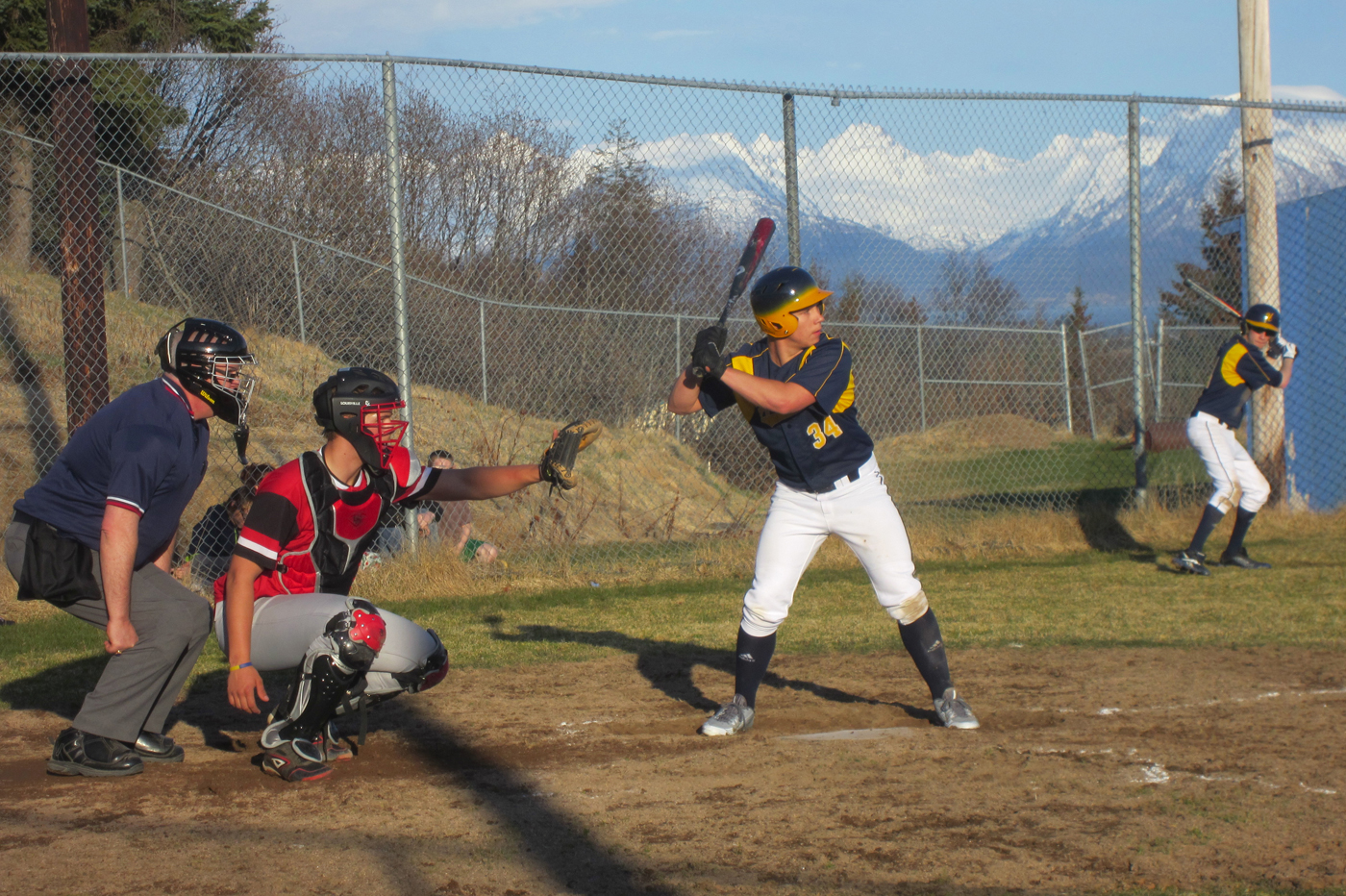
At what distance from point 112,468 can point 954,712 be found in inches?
134

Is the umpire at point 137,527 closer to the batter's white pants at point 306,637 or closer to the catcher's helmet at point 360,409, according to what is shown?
the batter's white pants at point 306,637

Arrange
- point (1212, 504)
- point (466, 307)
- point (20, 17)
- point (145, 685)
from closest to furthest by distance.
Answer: point (145, 685) → point (1212, 504) → point (466, 307) → point (20, 17)

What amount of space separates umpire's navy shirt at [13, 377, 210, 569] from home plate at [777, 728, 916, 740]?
258 centimetres

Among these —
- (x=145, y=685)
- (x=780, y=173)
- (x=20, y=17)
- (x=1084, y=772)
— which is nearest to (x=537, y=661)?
(x=145, y=685)

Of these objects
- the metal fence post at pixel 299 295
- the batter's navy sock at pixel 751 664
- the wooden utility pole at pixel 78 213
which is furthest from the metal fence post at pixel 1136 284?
the wooden utility pole at pixel 78 213

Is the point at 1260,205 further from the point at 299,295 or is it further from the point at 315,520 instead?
the point at 315,520

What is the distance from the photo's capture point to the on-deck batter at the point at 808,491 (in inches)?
173

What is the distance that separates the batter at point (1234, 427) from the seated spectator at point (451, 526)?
17.3 feet

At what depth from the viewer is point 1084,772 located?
12.5ft

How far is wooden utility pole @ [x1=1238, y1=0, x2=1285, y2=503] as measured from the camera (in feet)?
32.5

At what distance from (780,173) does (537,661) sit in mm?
4448

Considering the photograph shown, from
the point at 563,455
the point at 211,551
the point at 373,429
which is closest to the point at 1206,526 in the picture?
the point at 563,455

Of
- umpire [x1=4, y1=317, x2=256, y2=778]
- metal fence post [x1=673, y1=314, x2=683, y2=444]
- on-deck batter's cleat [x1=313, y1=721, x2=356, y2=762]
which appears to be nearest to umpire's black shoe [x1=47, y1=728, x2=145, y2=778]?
umpire [x1=4, y1=317, x2=256, y2=778]

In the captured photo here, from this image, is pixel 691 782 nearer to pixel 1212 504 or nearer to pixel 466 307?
pixel 1212 504
